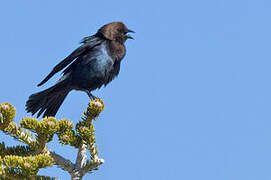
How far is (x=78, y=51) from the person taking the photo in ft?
19.6

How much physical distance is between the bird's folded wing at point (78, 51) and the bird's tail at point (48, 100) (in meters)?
0.20

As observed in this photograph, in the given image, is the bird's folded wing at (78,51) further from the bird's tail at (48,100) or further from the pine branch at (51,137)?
the pine branch at (51,137)

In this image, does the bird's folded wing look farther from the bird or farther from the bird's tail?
the bird's tail

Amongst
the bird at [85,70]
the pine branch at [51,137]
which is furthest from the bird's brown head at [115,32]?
the pine branch at [51,137]

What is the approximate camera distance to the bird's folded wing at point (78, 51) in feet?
18.8

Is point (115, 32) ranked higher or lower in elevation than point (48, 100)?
higher

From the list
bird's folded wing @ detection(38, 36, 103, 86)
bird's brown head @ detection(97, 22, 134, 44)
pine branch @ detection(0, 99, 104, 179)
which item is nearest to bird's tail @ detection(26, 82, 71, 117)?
bird's folded wing @ detection(38, 36, 103, 86)

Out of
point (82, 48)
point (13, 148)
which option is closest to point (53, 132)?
point (13, 148)

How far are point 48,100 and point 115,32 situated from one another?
4.74 feet

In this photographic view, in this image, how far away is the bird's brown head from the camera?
6.37 m

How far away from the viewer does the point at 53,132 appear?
9.27ft

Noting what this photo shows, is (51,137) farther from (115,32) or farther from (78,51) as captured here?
(115,32)

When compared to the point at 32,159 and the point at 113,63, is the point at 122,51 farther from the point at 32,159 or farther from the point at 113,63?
the point at 32,159

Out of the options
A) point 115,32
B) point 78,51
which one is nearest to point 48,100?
point 78,51
